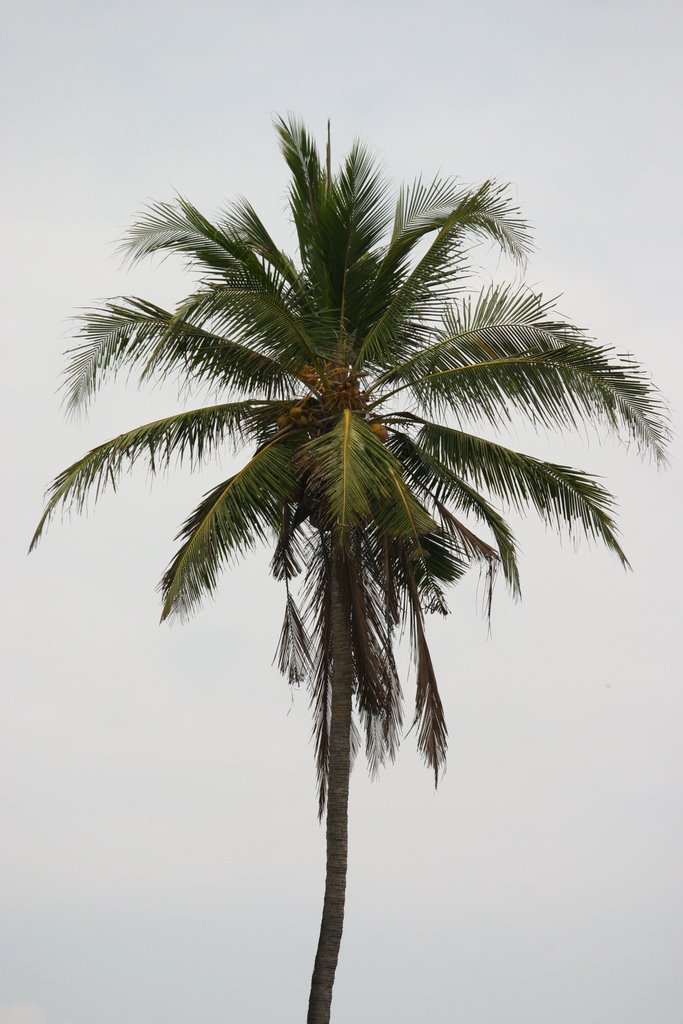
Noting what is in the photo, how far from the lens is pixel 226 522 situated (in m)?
17.2

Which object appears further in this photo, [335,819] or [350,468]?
[335,819]

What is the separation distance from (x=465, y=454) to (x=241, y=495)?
8.93ft

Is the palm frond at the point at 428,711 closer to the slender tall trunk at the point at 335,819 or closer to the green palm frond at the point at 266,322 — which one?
the slender tall trunk at the point at 335,819

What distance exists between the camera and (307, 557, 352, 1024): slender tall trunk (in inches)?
662

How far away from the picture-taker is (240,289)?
17.4 metres

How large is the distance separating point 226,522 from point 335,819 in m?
3.45

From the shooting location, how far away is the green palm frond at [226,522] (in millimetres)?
17031

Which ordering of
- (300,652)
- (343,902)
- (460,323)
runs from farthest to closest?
(300,652) → (460,323) → (343,902)

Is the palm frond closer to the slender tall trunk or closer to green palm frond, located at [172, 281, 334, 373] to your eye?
the slender tall trunk

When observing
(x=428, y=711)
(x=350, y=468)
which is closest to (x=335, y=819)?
(x=428, y=711)

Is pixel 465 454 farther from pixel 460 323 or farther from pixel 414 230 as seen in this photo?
pixel 414 230

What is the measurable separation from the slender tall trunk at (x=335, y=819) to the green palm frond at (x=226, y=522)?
3.55 ft

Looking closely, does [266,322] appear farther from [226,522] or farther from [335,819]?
[335,819]


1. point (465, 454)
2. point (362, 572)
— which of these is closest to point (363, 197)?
point (465, 454)
